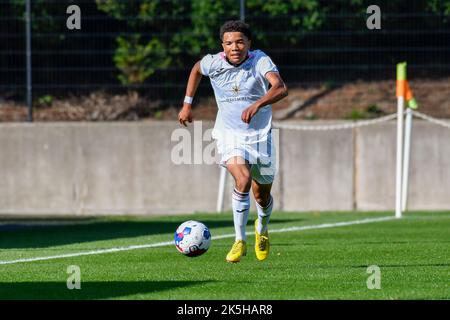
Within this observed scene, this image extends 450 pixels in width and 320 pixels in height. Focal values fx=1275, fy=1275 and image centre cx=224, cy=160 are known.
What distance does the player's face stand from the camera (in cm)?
1121

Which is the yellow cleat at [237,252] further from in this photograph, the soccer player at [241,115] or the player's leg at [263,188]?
the player's leg at [263,188]

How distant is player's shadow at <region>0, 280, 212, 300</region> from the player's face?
278 cm

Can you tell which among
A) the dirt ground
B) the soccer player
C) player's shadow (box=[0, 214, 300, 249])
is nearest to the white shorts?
the soccer player

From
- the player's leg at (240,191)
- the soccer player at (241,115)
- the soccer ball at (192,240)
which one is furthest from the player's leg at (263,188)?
the soccer ball at (192,240)

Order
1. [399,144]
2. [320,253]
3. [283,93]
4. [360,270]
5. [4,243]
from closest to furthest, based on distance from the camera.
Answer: [360,270] → [283,93] → [320,253] → [4,243] → [399,144]

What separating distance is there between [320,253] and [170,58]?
10711mm

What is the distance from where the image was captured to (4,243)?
45.5 feet

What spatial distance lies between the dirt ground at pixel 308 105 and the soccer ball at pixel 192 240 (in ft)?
35.9

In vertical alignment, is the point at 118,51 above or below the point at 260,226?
above

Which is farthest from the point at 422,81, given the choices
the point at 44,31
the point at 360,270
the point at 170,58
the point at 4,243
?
the point at 360,270

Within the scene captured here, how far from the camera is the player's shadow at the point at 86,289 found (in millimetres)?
8414

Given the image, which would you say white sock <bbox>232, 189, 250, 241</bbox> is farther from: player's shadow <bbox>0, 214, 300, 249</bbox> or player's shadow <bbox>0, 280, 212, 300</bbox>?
player's shadow <bbox>0, 214, 300, 249</bbox>

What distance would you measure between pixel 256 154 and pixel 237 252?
1021 millimetres
